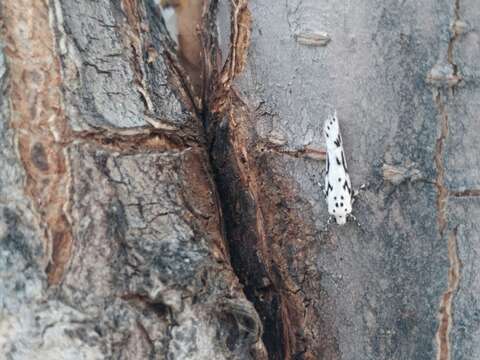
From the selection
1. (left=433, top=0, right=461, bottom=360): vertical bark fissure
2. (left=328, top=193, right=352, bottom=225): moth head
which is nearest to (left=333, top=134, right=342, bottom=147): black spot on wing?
(left=328, top=193, right=352, bottom=225): moth head

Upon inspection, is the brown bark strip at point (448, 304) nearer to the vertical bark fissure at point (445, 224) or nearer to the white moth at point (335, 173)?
the vertical bark fissure at point (445, 224)

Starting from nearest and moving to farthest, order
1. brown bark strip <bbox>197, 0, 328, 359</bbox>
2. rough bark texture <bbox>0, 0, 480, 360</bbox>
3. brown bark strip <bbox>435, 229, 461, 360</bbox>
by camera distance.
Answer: rough bark texture <bbox>0, 0, 480, 360</bbox> < brown bark strip <bbox>435, 229, 461, 360</bbox> < brown bark strip <bbox>197, 0, 328, 359</bbox>

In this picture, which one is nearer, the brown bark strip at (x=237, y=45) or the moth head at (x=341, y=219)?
the moth head at (x=341, y=219)

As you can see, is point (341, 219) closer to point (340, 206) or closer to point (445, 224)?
point (340, 206)

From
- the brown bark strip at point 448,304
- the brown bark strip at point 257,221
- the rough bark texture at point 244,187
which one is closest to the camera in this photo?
the rough bark texture at point 244,187

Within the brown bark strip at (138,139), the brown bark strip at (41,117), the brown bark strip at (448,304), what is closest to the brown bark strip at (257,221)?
the brown bark strip at (138,139)

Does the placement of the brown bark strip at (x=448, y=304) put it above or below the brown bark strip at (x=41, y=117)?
below

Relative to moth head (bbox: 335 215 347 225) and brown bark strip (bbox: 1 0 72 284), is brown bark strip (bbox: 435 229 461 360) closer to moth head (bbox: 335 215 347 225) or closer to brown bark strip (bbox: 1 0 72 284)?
moth head (bbox: 335 215 347 225)

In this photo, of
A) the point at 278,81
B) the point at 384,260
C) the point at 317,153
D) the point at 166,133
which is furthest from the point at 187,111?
the point at 384,260
